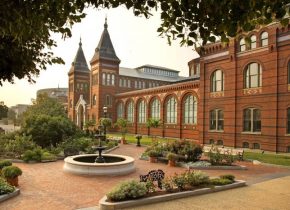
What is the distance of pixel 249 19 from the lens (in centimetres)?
431

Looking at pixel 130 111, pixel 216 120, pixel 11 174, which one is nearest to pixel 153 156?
pixel 11 174

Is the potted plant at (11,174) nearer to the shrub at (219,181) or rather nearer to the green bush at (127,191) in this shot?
the green bush at (127,191)

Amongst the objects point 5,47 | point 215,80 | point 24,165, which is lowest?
point 24,165

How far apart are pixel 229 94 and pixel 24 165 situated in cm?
1958

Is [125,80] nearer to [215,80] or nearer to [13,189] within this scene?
[215,80]

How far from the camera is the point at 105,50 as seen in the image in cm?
5938

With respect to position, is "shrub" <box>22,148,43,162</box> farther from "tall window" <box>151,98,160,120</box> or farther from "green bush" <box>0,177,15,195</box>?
"tall window" <box>151,98,160,120</box>

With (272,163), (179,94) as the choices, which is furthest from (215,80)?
(272,163)

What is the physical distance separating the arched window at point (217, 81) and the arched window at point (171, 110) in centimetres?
1186

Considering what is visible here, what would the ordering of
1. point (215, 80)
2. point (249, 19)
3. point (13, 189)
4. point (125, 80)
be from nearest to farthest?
point (249, 19), point (13, 189), point (215, 80), point (125, 80)

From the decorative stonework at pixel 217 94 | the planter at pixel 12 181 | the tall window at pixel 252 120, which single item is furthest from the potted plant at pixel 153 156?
the decorative stonework at pixel 217 94

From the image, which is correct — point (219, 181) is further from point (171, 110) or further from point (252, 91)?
point (171, 110)

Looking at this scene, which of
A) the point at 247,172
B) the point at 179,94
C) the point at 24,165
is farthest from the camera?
the point at 179,94

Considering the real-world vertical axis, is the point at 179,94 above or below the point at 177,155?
above
